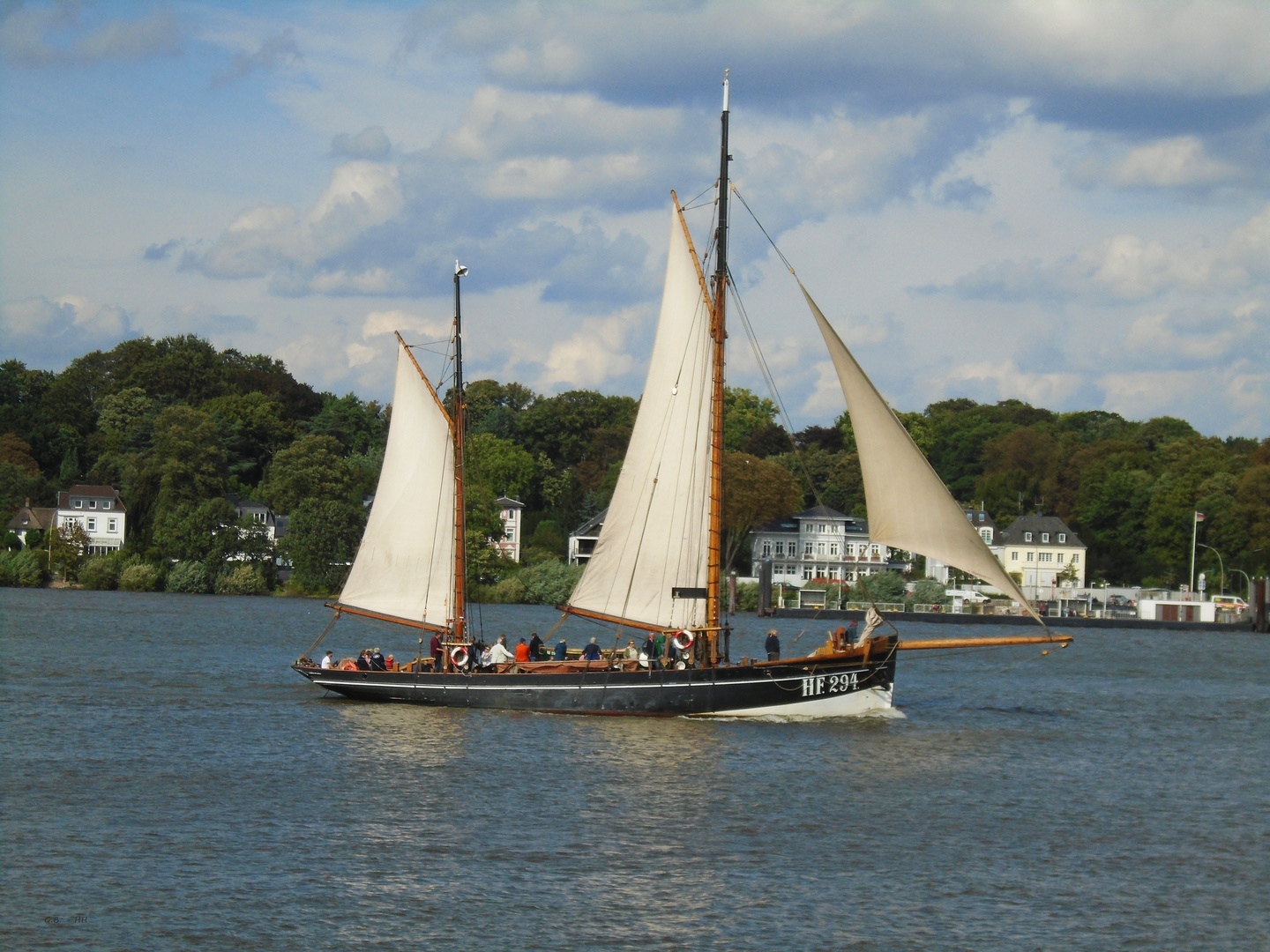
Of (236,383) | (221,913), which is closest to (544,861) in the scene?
(221,913)

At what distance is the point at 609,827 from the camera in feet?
91.1

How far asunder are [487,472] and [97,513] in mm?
38665

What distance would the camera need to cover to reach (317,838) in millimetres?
26344

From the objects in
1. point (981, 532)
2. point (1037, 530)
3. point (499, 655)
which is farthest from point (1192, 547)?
point (499, 655)

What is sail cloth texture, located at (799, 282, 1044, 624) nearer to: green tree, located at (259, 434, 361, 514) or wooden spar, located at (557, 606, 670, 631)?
wooden spar, located at (557, 606, 670, 631)

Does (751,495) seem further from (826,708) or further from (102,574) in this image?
(826,708)

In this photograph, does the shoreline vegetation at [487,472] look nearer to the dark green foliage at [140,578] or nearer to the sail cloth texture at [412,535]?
the dark green foliage at [140,578]

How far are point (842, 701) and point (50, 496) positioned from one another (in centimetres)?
12071

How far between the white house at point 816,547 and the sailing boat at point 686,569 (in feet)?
358

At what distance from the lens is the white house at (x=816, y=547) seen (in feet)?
498

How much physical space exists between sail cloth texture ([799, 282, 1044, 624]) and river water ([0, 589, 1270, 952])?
5259 millimetres

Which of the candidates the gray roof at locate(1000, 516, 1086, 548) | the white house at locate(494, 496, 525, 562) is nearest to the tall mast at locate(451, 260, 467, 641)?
the white house at locate(494, 496, 525, 562)

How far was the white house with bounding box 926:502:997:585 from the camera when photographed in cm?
14638

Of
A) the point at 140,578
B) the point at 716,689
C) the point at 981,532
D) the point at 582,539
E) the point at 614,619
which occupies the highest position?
the point at 981,532
